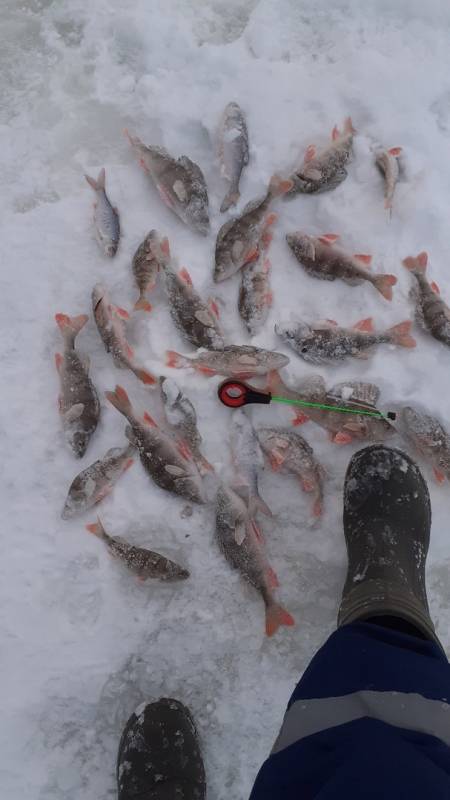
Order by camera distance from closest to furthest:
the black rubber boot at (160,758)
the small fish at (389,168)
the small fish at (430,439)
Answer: the black rubber boot at (160,758) → the small fish at (430,439) → the small fish at (389,168)

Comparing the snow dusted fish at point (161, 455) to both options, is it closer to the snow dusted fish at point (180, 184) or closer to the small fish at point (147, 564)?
the small fish at point (147, 564)

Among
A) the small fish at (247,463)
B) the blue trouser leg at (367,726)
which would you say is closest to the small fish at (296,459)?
the small fish at (247,463)

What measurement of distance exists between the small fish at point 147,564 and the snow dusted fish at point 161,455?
1.01 feet

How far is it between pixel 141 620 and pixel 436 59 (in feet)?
10.9

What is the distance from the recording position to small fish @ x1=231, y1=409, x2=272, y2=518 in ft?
8.82

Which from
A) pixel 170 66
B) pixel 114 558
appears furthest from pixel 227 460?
pixel 170 66

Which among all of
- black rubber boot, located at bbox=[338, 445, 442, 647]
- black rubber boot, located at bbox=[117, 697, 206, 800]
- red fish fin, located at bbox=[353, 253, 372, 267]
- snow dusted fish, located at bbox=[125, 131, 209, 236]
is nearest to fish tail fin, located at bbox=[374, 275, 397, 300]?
red fish fin, located at bbox=[353, 253, 372, 267]

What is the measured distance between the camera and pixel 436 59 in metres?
3.14

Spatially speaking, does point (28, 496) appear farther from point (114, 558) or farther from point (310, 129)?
point (310, 129)

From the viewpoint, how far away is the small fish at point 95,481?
8.79ft

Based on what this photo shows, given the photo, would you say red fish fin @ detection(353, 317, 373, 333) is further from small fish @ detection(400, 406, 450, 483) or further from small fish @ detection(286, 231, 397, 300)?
small fish @ detection(400, 406, 450, 483)

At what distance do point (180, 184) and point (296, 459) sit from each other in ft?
4.93

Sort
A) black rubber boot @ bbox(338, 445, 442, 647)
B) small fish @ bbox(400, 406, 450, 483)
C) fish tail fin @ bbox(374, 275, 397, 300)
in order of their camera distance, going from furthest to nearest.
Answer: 1. fish tail fin @ bbox(374, 275, 397, 300)
2. small fish @ bbox(400, 406, 450, 483)
3. black rubber boot @ bbox(338, 445, 442, 647)

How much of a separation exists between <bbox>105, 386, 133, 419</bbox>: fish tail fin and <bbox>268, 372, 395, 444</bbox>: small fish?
68 cm
